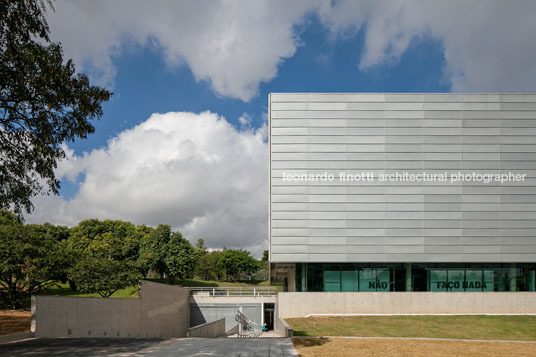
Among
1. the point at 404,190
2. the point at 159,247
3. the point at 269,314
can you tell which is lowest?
the point at 269,314

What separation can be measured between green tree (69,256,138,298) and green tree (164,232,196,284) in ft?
76.2

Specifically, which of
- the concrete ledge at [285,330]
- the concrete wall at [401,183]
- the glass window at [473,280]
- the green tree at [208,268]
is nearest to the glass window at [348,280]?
the concrete wall at [401,183]

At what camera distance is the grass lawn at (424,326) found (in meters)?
26.8

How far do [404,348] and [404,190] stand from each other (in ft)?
82.5

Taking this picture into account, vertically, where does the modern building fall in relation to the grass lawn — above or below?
above

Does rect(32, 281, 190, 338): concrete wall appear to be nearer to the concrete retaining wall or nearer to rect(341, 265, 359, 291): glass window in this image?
the concrete retaining wall

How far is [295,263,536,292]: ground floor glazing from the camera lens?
131 feet

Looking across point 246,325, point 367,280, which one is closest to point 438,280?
point 367,280

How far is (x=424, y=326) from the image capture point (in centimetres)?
3056

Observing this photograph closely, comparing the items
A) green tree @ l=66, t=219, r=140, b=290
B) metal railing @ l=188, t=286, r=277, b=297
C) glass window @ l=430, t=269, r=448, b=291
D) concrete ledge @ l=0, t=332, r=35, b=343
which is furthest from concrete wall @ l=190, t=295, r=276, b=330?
concrete ledge @ l=0, t=332, r=35, b=343

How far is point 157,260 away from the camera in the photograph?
70.4 m

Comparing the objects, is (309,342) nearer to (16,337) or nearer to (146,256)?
(16,337)

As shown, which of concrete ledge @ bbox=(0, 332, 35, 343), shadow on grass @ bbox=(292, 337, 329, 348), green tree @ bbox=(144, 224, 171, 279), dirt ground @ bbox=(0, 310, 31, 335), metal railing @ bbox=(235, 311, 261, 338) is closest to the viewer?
concrete ledge @ bbox=(0, 332, 35, 343)

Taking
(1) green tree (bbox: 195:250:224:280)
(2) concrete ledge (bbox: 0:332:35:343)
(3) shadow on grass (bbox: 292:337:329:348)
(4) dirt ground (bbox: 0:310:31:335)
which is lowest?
(1) green tree (bbox: 195:250:224:280)
